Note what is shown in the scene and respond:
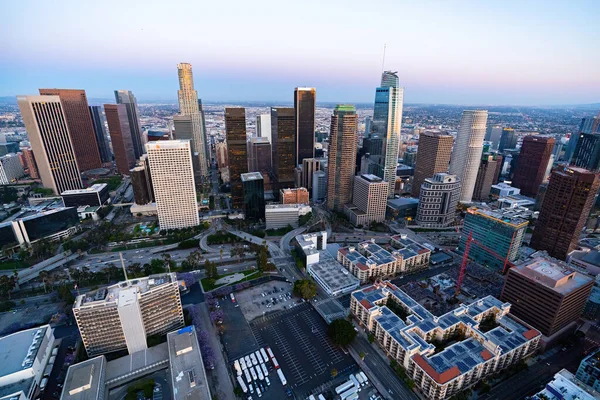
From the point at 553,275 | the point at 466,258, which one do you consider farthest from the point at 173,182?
the point at 553,275

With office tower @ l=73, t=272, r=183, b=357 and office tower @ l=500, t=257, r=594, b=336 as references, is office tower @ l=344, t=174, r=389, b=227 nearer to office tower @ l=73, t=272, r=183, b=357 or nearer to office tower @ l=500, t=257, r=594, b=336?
office tower @ l=500, t=257, r=594, b=336

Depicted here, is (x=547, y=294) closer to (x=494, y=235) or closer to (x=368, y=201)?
(x=494, y=235)

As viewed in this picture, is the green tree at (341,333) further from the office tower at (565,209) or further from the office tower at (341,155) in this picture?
the office tower at (341,155)

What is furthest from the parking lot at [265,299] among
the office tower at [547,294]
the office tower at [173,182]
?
the office tower at [547,294]

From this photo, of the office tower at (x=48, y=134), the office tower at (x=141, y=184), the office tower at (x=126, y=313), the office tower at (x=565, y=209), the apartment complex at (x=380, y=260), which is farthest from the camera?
the office tower at (x=141, y=184)

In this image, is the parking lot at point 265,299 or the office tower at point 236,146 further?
the office tower at point 236,146

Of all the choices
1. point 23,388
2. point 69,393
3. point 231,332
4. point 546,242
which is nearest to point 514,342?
point 546,242
